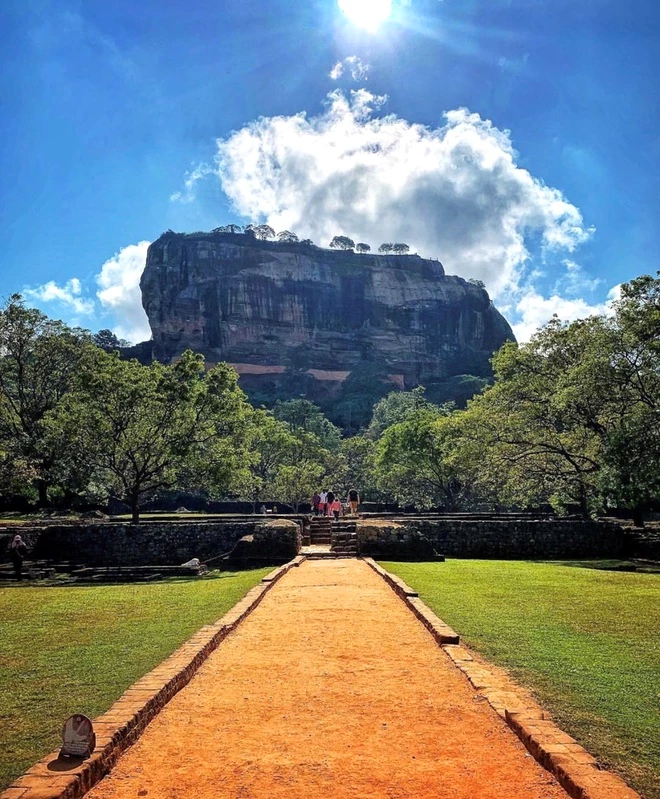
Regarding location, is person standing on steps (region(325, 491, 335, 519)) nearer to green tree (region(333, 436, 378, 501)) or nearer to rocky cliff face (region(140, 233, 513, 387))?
green tree (region(333, 436, 378, 501))

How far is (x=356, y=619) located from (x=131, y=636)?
8.77 feet

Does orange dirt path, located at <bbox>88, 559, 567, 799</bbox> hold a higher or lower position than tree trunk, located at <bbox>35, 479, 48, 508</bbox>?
lower

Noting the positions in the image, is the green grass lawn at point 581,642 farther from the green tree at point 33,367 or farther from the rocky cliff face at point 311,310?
the rocky cliff face at point 311,310

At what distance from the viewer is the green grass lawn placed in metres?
3.89

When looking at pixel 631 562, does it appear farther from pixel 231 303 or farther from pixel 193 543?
pixel 231 303

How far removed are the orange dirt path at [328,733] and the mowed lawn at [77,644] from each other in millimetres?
626

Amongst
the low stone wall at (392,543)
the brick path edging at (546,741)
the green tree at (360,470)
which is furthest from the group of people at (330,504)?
the green tree at (360,470)

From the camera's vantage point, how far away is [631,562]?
53.7 ft

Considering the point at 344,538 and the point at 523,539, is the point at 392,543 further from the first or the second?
the point at 523,539

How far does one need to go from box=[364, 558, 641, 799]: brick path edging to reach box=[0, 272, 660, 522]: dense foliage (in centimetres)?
1102

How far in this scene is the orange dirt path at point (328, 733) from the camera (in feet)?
11.0

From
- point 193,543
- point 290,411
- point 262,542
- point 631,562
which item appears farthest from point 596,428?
point 290,411

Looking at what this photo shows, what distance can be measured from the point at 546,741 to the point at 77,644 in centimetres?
509

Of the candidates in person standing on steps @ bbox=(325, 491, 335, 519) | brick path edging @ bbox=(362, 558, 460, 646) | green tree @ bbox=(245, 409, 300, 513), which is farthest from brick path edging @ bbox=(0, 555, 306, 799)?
green tree @ bbox=(245, 409, 300, 513)
